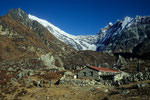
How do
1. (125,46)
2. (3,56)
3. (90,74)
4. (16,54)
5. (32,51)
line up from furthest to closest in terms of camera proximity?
(125,46) < (32,51) < (16,54) < (3,56) < (90,74)

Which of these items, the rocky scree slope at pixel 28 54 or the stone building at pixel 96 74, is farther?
the rocky scree slope at pixel 28 54

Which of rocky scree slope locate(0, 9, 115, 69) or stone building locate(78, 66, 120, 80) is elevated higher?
rocky scree slope locate(0, 9, 115, 69)

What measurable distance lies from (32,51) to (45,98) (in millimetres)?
85426

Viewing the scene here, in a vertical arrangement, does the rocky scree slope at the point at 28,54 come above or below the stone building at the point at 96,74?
above

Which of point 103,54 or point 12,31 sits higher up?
point 12,31

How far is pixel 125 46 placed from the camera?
510 ft

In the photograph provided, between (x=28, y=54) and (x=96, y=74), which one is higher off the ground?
(x=28, y=54)

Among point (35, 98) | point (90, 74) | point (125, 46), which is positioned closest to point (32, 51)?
point (90, 74)

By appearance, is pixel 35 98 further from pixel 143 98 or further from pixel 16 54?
pixel 16 54

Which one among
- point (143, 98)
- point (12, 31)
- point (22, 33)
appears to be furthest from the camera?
point (22, 33)

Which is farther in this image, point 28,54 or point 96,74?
point 28,54

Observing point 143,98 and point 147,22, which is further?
point 147,22

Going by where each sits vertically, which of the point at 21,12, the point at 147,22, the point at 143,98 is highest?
the point at 21,12

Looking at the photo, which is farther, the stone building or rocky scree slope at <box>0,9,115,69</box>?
rocky scree slope at <box>0,9,115,69</box>
